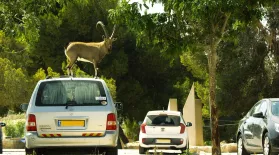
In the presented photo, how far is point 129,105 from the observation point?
179 ft

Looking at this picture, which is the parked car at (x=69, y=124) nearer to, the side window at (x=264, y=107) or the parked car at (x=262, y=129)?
the parked car at (x=262, y=129)

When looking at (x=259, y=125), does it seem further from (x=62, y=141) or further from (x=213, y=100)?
(x=62, y=141)

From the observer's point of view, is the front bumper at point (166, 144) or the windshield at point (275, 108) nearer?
the windshield at point (275, 108)

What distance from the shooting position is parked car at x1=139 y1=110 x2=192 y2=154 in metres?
26.2

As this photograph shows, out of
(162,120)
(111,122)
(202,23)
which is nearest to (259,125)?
(111,122)

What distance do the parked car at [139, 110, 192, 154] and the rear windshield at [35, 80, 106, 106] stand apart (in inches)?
367

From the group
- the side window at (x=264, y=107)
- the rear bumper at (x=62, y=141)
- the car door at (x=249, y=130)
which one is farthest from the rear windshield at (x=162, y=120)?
the rear bumper at (x=62, y=141)

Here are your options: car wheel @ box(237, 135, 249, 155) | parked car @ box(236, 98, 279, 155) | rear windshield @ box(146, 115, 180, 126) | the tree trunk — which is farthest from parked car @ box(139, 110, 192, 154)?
parked car @ box(236, 98, 279, 155)

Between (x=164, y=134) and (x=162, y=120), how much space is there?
73cm

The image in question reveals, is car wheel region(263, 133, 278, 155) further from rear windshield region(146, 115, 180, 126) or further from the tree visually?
rear windshield region(146, 115, 180, 126)

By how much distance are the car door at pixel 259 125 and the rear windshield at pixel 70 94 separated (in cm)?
459

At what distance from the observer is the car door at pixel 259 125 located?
1978 cm

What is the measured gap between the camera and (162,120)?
26.9 m

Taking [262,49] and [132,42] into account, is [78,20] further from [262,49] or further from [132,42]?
[262,49]
